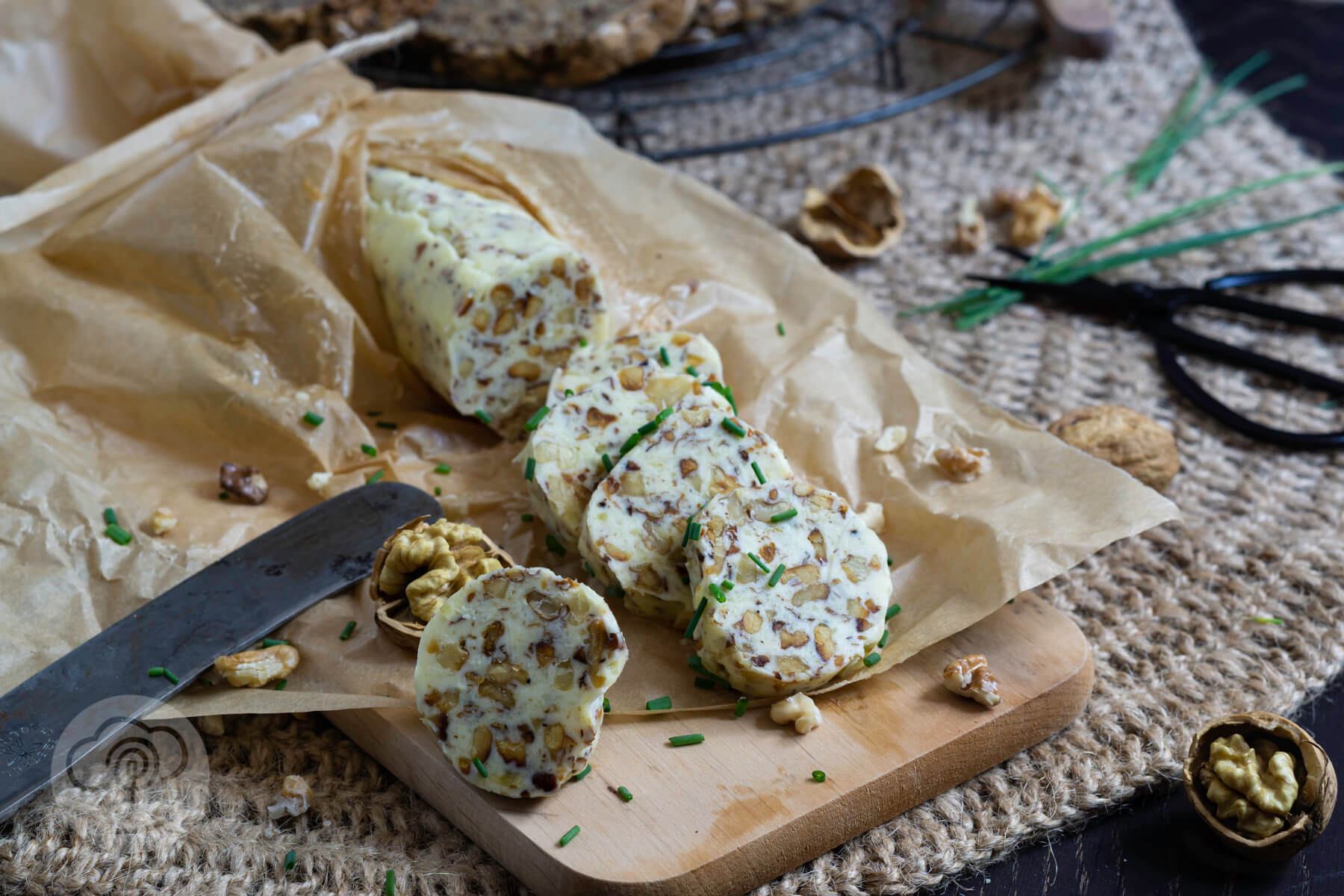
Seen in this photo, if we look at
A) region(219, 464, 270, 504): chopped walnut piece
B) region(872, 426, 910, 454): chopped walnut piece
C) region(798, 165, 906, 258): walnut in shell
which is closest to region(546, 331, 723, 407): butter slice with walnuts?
region(872, 426, 910, 454): chopped walnut piece

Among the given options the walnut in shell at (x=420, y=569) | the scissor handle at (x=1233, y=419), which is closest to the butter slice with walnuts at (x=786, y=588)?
the walnut in shell at (x=420, y=569)

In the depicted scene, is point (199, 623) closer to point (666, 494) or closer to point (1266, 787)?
point (666, 494)

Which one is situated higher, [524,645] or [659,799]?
[524,645]

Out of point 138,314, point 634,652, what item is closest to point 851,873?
point 634,652

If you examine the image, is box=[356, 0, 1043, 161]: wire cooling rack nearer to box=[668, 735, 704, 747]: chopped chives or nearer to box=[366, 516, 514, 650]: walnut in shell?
box=[366, 516, 514, 650]: walnut in shell

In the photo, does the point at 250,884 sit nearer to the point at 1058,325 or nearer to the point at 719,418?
the point at 719,418

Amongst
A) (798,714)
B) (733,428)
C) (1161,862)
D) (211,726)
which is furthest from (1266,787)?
(211,726)

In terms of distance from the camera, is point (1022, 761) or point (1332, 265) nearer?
point (1022, 761)
